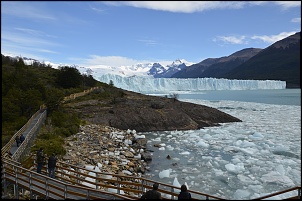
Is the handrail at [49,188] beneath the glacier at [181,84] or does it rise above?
beneath

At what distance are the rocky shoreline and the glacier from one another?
66.6m

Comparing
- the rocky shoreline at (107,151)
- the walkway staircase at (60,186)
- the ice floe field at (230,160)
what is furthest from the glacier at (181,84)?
the walkway staircase at (60,186)

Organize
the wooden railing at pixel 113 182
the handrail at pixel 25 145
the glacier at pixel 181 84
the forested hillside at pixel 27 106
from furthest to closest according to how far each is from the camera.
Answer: the glacier at pixel 181 84
the forested hillside at pixel 27 106
the handrail at pixel 25 145
the wooden railing at pixel 113 182

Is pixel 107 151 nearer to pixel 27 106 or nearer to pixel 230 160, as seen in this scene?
pixel 230 160

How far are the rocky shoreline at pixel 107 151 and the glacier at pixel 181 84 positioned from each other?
6656cm

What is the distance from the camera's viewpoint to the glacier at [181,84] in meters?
92.2

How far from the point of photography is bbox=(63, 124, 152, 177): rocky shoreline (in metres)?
16.0

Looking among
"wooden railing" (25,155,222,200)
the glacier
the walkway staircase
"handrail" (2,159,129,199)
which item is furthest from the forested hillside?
the glacier

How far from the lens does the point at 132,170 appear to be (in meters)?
16.1

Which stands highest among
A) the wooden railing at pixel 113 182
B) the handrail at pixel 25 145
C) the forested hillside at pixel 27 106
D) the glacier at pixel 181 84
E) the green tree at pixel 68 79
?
the glacier at pixel 181 84

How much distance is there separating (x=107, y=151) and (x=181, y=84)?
8431 cm

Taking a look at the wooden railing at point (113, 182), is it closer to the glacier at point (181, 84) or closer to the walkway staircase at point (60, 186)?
the walkway staircase at point (60, 186)

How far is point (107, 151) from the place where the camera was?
1905cm

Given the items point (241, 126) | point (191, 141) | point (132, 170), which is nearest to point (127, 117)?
point (191, 141)
